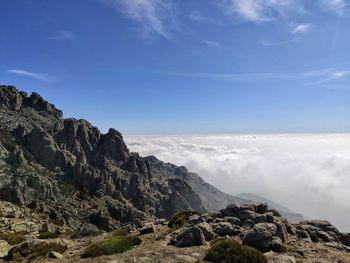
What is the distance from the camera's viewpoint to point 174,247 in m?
24.8

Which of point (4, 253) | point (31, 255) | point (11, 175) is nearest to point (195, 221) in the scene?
point (31, 255)

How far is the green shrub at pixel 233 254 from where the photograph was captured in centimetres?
2069

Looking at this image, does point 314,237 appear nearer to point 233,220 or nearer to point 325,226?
point 325,226

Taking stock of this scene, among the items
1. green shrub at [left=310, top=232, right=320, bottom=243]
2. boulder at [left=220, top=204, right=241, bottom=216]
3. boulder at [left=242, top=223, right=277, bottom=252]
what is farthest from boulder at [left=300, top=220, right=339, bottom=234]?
boulder at [left=242, top=223, right=277, bottom=252]

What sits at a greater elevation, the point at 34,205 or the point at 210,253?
the point at 210,253

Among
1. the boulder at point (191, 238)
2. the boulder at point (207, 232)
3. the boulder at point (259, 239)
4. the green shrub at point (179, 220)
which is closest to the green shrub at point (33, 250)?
the boulder at point (191, 238)

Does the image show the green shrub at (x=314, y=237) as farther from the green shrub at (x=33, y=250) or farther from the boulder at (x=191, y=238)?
the green shrub at (x=33, y=250)

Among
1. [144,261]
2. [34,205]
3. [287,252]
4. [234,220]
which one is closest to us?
[144,261]

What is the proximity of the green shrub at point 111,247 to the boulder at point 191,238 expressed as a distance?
3.48 m

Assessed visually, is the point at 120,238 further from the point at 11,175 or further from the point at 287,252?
the point at 11,175

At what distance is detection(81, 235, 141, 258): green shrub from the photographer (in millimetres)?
23938

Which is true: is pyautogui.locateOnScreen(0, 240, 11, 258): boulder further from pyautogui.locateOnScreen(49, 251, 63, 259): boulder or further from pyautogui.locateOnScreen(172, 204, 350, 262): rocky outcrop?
pyautogui.locateOnScreen(172, 204, 350, 262): rocky outcrop

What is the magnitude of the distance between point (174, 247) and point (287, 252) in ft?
26.5

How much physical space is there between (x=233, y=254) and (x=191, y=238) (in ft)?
16.3
